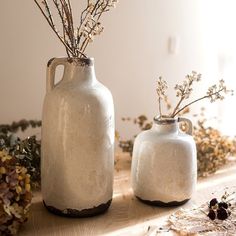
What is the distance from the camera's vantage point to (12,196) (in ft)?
2.42

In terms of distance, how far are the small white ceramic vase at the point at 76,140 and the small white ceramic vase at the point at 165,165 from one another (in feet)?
0.33

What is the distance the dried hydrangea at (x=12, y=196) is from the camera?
0.72 m

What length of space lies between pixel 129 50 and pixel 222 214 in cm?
79

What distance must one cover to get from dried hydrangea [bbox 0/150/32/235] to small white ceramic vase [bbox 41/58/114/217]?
88 millimetres

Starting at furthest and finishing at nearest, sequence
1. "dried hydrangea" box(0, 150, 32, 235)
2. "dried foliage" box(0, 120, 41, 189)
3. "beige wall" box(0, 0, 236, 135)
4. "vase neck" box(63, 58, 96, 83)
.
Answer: "beige wall" box(0, 0, 236, 135)
"dried foliage" box(0, 120, 41, 189)
"vase neck" box(63, 58, 96, 83)
"dried hydrangea" box(0, 150, 32, 235)

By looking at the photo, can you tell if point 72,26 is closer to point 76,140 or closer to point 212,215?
point 76,140

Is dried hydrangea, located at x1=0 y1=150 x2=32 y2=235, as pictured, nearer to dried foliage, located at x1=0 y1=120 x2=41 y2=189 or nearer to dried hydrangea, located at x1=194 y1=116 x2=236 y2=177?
dried foliage, located at x1=0 y1=120 x2=41 y2=189

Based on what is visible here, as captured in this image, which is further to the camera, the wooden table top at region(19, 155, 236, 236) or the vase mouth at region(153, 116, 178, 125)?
the vase mouth at region(153, 116, 178, 125)

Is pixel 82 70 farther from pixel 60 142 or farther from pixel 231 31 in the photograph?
pixel 231 31

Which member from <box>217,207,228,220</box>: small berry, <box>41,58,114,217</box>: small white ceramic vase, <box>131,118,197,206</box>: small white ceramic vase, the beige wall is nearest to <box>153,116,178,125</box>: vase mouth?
<box>131,118,197,206</box>: small white ceramic vase

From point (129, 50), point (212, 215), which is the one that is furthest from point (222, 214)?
point (129, 50)

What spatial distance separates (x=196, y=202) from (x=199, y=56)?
0.87 meters

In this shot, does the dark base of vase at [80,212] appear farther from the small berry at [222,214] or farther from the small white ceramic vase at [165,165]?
the small berry at [222,214]

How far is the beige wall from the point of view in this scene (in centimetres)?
121
